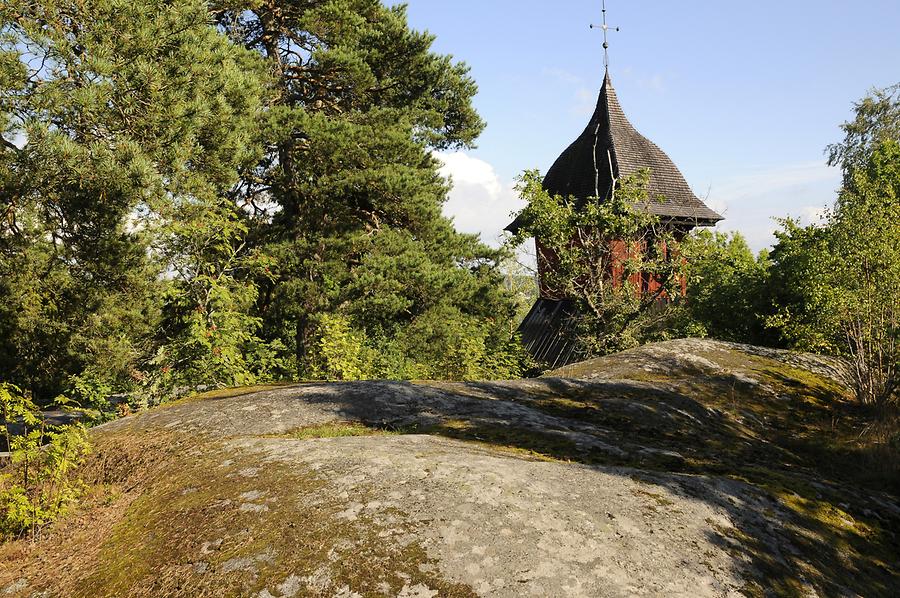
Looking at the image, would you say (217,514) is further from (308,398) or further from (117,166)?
(117,166)

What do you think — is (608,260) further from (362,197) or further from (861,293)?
(861,293)

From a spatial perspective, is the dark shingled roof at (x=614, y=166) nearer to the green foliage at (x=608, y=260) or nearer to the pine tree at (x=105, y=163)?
the green foliage at (x=608, y=260)

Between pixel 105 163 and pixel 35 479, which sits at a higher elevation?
pixel 105 163

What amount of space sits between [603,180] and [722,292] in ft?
23.3

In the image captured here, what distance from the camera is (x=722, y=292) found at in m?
16.0

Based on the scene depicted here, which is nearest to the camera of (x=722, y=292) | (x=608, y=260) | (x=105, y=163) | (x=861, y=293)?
(x=861, y=293)

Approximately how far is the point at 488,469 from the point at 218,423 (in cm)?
254

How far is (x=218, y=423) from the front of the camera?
5105 millimetres

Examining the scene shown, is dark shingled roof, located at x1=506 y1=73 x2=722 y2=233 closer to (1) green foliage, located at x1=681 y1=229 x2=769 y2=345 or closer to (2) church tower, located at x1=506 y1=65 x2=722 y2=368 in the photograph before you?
(2) church tower, located at x1=506 y1=65 x2=722 y2=368

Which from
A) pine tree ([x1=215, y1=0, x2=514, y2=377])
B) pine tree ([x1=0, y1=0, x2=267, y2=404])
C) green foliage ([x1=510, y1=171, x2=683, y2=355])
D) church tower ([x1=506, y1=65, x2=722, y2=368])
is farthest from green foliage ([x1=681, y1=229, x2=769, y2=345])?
pine tree ([x1=0, y1=0, x2=267, y2=404])

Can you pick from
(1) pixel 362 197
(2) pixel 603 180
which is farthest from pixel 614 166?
(1) pixel 362 197

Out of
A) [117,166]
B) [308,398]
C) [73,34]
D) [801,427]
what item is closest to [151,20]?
[73,34]

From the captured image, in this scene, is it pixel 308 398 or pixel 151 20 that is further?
pixel 151 20

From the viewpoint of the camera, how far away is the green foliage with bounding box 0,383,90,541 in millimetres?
3680
